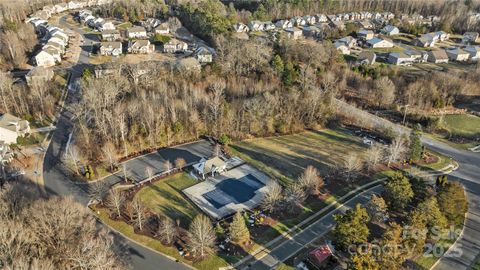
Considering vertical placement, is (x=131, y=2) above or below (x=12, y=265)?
above

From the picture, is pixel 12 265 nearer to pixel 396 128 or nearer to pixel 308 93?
pixel 308 93

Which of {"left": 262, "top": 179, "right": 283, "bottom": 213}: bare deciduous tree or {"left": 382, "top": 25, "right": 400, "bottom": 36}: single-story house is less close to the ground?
{"left": 382, "top": 25, "right": 400, "bottom": 36}: single-story house

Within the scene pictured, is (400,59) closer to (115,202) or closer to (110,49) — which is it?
(110,49)

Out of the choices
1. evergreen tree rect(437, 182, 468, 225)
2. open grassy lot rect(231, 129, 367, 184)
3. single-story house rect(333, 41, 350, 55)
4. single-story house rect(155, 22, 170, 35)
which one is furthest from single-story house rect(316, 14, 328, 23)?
evergreen tree rect(437, 182, 468, 225)

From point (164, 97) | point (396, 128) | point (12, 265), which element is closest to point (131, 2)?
point (164, 97)

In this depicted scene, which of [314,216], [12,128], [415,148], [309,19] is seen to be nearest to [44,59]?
[12,128]

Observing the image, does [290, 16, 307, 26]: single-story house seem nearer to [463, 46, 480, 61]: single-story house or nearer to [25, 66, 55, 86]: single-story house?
[463, 46, 480, 61]: single-story house
